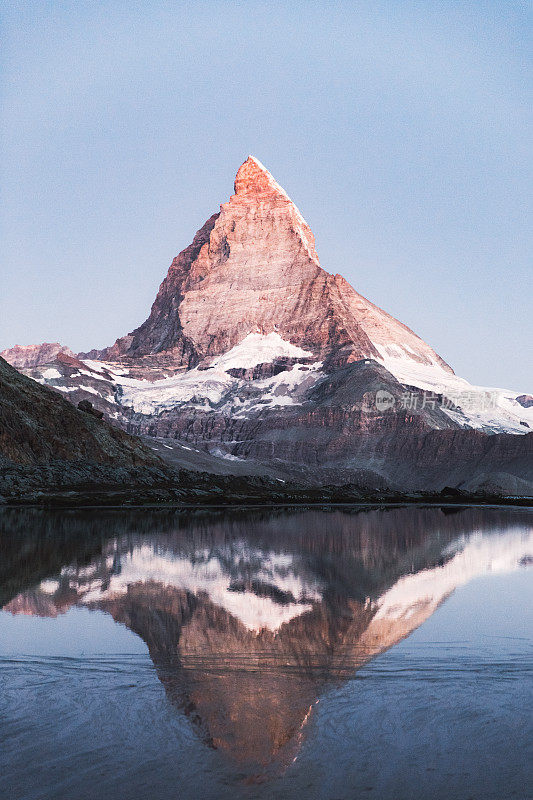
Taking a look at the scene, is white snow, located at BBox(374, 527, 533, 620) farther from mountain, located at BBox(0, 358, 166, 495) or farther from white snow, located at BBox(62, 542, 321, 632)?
mountain, located at BBox(0, 358, 166, 495)

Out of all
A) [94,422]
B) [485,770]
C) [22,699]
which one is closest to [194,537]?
[22,699]

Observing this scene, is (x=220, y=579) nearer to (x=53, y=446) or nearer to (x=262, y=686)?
(x=262, y=686)

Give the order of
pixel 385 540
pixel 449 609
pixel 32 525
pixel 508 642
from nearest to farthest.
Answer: pixel 508 642 < pixel 449 609 < pixel 385 540 < pixel 32 525

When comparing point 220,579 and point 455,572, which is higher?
point 455,572

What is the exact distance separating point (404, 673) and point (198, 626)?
17.7 feet

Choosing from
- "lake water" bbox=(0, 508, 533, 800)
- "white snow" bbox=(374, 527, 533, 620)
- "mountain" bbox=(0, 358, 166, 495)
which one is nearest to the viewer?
"lake water" bbox=(0, 508, 533, 800)

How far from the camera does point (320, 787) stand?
29.8 feet

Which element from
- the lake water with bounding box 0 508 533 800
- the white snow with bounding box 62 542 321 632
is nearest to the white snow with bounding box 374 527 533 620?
the lake water with bounding box 0 508 533 800

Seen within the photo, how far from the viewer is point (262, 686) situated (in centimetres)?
1282

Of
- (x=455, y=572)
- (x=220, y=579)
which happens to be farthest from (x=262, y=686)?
(x=455, y=572)

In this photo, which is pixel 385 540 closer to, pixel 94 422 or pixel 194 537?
pixel 194 537

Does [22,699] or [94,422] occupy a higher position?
[94,422]

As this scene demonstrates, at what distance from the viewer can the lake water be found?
9.36 m

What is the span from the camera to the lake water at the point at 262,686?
9359 mm
